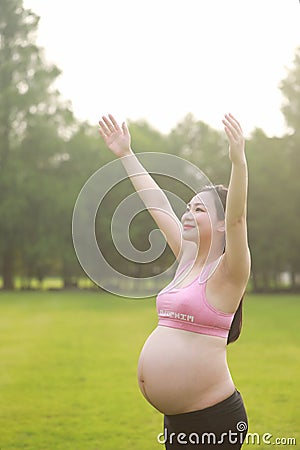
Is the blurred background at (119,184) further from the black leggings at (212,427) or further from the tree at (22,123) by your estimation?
the black leggings at (212,427)

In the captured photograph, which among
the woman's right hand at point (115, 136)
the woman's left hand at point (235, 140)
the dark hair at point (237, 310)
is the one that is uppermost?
the woman's right hand at point (115, 136)

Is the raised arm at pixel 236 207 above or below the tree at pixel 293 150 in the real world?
below

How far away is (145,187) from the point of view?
1691 mm

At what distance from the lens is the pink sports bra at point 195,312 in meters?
1.43

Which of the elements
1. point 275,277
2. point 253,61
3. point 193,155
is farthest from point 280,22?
point 275,277

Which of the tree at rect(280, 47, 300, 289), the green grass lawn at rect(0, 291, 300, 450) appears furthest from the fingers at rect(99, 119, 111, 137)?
the tree at rect(280, 47, 300, 289)

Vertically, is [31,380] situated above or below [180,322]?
below

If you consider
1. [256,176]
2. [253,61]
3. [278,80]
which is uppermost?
[278,80]

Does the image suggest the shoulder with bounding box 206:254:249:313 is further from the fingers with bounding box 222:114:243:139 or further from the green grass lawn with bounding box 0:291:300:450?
the green grass lawn with bounding box 0:291:300:450

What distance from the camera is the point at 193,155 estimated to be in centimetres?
1658

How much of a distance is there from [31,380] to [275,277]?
1322 centimetres

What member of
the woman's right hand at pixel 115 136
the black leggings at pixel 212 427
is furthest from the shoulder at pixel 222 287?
the woman's right hand at pixel 115 136

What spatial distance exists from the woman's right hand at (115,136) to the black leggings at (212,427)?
665 millimetres

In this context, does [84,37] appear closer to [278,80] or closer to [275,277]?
[278,80]
